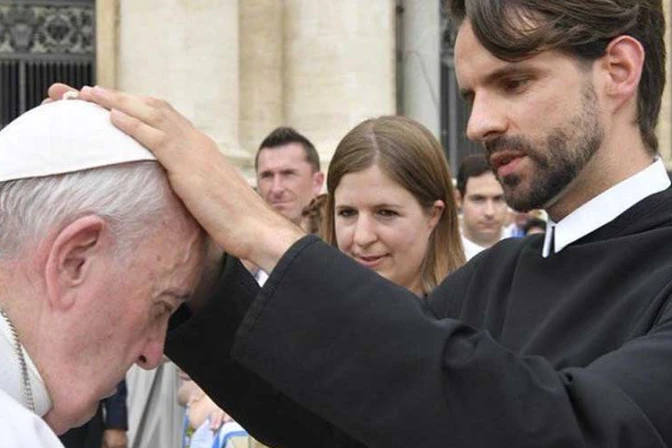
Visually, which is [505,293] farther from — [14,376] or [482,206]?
[482,206]

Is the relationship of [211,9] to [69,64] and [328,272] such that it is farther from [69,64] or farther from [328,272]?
[328,272]

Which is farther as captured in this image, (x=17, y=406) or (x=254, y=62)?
(x=254, y=62)

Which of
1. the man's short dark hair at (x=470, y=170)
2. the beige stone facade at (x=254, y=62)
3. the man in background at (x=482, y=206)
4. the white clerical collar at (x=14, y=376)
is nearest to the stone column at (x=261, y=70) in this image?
the beige stone facade at (x=254, y=62)

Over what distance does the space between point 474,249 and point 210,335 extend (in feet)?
12.7

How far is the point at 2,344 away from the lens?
2.03 meters

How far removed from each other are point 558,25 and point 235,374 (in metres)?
0.73

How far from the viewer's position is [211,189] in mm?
2117

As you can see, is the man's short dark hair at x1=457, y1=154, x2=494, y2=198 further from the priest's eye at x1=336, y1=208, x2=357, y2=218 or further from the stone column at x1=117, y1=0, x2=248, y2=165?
the stone column at x1=117, y1=0, x2=248, y2=165

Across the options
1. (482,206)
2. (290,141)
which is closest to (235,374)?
(290,141)

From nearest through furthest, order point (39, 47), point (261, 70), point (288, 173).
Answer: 1. point (288, 173)
2. point (39, 47)
3. point (261, 70)

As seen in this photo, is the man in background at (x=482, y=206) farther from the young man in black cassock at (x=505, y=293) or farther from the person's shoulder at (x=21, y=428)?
the person's shoulder at (x=21, y=428)

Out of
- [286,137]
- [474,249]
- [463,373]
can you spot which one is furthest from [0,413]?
[286,137]

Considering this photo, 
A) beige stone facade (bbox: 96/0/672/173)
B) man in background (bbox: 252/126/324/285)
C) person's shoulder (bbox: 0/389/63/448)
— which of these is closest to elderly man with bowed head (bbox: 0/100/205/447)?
person's shoulder (bbox: 0/389/63/448)

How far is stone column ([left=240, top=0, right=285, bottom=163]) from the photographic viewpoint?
1198 centimetres
